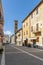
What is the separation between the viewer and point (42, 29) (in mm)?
42594

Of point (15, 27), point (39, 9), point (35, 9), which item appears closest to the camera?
point (39, 9)

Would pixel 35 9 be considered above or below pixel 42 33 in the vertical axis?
above

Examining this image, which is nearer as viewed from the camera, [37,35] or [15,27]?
[37,35]

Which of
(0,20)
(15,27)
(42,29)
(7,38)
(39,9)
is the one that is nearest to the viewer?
(0,20)

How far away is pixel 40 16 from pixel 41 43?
648cm

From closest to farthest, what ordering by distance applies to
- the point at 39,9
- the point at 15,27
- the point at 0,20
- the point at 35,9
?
the point at 0,20 → the point at 39,9 → the point at 35,9 → the point at 15,27

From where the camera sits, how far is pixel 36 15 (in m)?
48.4

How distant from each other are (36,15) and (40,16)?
12.8 ft

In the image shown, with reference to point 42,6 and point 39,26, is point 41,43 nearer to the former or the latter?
point 39,26

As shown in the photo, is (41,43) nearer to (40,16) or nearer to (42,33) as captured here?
(42,33)

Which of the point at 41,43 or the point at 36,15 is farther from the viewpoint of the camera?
the point at 36,15

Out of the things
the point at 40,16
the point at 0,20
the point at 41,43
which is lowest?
the point at 41,43

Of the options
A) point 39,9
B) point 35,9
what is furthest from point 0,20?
point 35,9

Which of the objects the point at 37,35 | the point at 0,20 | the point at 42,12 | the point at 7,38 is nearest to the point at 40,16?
the point at 42,12
